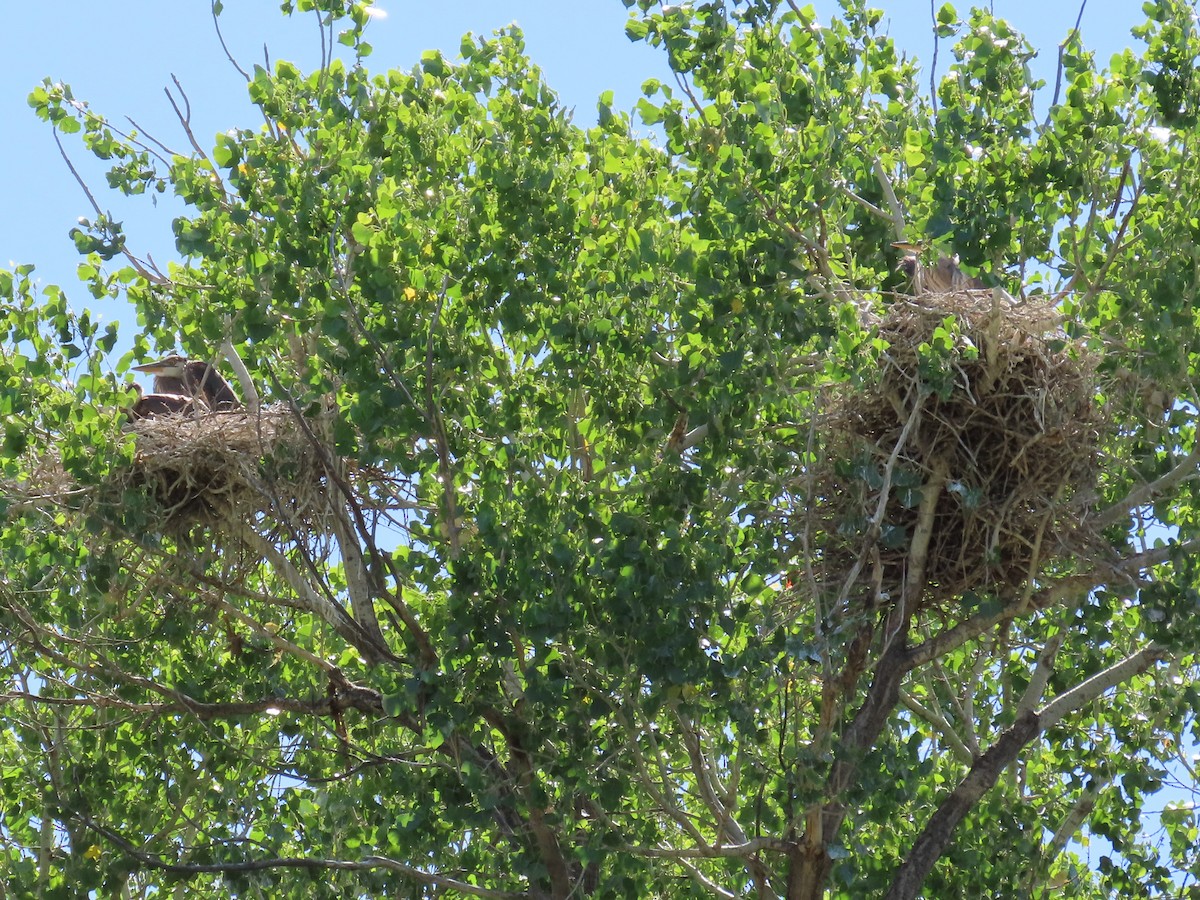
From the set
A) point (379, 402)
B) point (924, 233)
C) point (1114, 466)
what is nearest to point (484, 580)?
point (379, 402)

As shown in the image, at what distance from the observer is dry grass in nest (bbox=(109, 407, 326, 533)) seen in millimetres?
8984

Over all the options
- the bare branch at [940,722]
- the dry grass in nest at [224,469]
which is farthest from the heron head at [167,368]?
the bare branch at [940,722]

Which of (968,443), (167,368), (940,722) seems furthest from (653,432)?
(167,368)

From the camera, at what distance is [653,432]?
8938 millimetres

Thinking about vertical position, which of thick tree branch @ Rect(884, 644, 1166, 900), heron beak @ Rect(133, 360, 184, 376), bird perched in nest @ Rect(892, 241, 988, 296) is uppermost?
heron beak @ Rect(133, 360, 184, 376)

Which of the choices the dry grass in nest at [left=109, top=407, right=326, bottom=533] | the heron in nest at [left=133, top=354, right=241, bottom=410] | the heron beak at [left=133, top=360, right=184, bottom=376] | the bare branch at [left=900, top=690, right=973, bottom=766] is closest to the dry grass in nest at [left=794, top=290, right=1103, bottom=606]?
the bare branch at [left=900, top=690, right=973, bottom=766]

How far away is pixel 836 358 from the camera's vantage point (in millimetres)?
8188

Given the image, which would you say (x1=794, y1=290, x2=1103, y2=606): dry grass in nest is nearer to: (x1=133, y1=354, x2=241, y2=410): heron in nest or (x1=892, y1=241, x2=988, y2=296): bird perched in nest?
(x1=892, y1=241, x2=988, y2=296): bird perched in nest

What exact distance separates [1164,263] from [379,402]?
3534 mm

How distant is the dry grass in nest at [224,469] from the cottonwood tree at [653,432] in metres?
0.02

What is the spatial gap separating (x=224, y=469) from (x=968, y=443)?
11.9 ft

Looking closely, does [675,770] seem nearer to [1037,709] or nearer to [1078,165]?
[1037,709]

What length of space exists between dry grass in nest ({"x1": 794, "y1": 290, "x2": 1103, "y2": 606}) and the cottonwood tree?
0.09 feet

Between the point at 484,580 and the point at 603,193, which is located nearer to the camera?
the point at 484,580
